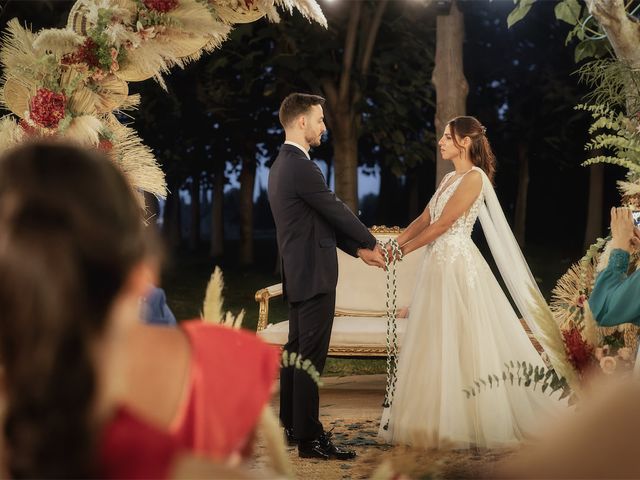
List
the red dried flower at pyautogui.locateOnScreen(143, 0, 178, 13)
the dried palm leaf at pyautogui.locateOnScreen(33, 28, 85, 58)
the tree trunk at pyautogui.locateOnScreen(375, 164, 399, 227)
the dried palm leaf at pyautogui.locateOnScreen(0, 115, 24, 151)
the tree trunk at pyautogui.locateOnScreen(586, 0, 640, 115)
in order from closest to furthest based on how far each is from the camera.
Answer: the dried palm leaf at pyautogui.locateOnScreen(0, 115, 24, 151)
the dried palm leaf at pyautogui.locateOnScreen(33, 28, 85, 58)
the red dried flower at pyautogui.locateOnScreen(143, 0, 178, 13)
the tree trunk at pyautogui.locateOnScreen(586, 0, 640, 115)
the tree trunk at pyautogui.locateOnScreen(375, 164, 399, 227)

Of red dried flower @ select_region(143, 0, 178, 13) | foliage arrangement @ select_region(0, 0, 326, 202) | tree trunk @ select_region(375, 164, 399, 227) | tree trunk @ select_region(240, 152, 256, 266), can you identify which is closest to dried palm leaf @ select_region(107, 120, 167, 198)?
foliage arrangement @ select_region(0, 0, 326, 202)

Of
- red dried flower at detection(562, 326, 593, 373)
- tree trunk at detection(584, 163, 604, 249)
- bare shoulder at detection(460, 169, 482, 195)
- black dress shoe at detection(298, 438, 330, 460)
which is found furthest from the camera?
tree trunk at detection(584, 163, 604, 249)

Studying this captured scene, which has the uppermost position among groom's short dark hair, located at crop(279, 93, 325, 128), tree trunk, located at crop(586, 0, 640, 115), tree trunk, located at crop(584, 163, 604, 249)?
tree trunk, located at crop(584, 163, 604, 249)

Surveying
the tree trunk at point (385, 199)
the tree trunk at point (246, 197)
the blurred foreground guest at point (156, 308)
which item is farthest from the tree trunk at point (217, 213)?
the blurred foreground guest at point (156, 308)

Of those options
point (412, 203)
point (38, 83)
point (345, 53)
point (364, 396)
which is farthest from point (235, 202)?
point (38, 83)

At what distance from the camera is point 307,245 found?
210 inches

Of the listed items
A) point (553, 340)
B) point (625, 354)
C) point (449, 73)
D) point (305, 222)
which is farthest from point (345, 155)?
point (553, 340)

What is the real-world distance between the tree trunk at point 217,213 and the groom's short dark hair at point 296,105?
14768 millimetres

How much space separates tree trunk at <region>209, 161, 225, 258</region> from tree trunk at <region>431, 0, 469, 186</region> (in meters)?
11.3

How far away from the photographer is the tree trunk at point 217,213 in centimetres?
2134

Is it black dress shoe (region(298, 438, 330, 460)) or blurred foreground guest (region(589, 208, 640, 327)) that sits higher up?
blurred foreground guest (region(589, 208, 640, 327))

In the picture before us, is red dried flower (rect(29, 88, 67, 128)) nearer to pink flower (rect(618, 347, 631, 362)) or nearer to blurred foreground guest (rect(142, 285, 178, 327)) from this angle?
blurred foreground guest (rect(142, 285, 178, 327))

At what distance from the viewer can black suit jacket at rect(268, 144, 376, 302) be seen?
530 cm

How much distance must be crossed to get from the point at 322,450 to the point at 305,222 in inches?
55.2
